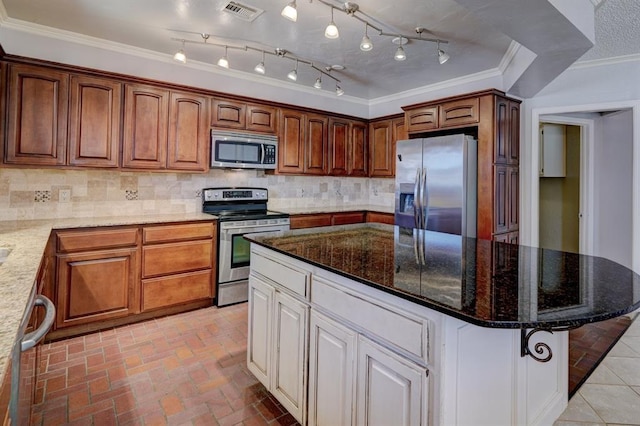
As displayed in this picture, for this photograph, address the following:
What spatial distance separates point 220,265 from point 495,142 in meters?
3.04

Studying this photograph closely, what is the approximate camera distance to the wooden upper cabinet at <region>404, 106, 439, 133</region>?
393cm

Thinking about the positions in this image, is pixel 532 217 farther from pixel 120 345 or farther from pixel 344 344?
pixel 120 345

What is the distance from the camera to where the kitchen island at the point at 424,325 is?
1.10 metres

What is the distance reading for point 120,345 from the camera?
2721 mm

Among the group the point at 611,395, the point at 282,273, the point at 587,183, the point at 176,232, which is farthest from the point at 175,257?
the point at 587,183

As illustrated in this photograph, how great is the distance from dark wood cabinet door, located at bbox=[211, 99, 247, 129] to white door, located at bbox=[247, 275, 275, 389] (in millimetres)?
2222

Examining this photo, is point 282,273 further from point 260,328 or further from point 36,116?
point 36,116

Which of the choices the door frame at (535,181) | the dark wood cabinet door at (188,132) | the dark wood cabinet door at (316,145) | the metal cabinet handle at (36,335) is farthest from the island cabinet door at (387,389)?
the dark wood cabinet door at (316,145)

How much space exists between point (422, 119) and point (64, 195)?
3.80 meters

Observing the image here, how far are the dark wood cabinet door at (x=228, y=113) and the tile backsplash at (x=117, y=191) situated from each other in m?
0.58

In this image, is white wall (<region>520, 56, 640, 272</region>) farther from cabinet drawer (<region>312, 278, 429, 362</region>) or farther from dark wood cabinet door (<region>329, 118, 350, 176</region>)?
cabinet drawer (<region>312, 278, 429, 362</region>)

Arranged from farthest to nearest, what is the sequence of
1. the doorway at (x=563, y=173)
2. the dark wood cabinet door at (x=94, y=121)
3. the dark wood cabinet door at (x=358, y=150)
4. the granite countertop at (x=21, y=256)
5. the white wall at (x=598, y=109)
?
the dark wood cabinet door at (x=358, y=150) → the doorway at (x=563, y=173) → the white wall at (x=598, y=109) → the dark wood cabinet door at (x=94, y=121) → the granite countertop at (x=21, y=256)

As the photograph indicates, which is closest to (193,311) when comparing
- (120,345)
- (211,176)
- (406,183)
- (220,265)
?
(220,265)

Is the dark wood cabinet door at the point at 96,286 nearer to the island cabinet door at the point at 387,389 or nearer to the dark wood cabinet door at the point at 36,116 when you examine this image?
the dark wood cabinet door at the point at 36,116
